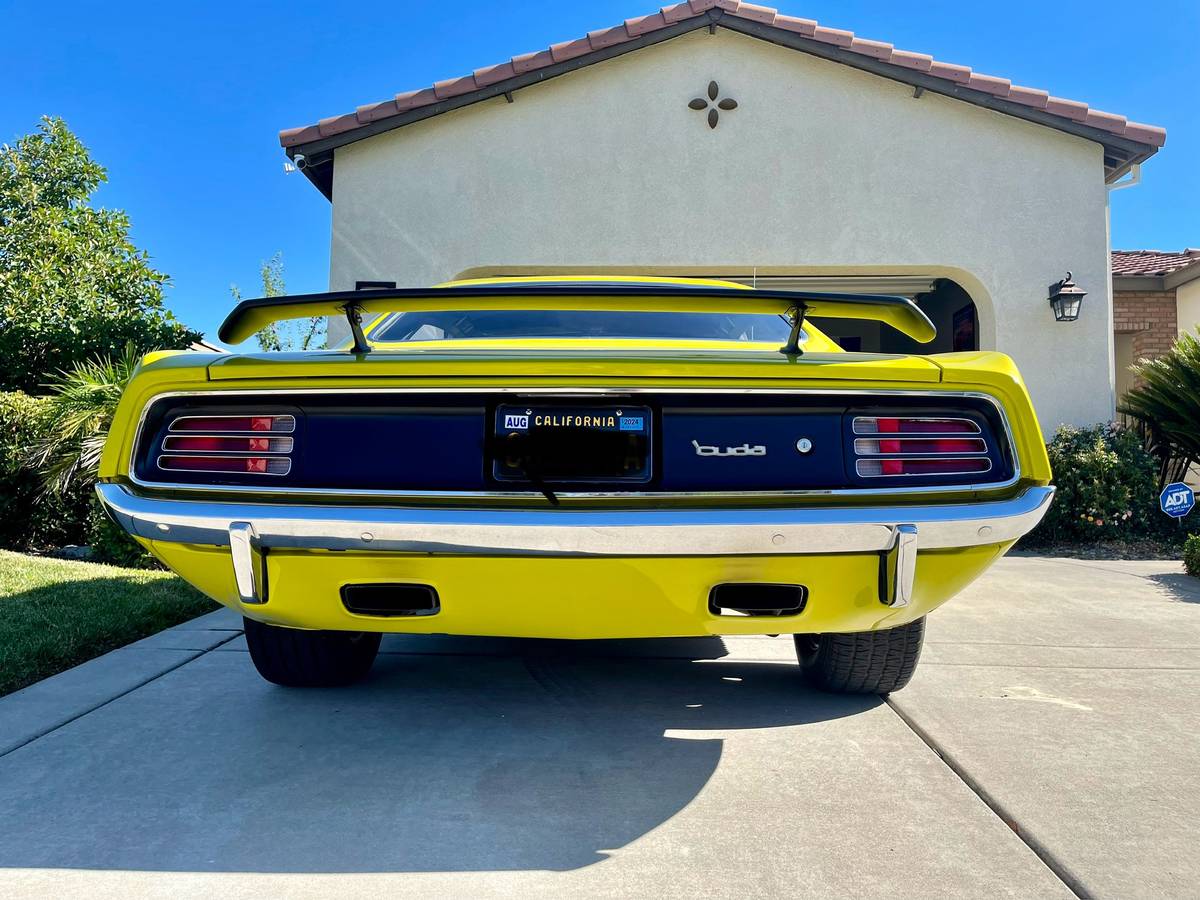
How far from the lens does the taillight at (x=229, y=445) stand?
76.4 inches

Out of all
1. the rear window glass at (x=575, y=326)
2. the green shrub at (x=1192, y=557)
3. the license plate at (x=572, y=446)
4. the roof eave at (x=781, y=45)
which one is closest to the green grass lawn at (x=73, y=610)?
the rear window glass at (x=575, y=326)

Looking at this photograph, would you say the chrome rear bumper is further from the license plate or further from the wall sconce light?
the wall sconce light

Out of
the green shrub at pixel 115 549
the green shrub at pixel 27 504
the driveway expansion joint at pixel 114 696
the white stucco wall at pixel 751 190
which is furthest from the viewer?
the white stucco wall at pixel 751 190

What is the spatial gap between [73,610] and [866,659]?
11.7ft

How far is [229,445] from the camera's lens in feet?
6.42

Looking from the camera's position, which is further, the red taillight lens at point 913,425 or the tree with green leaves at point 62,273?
the tree with green leaves at point 62,273

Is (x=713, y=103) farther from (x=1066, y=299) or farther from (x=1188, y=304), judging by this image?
(x=1188, y=304)

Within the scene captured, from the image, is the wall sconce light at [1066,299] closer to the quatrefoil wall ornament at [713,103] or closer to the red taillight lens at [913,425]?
the quatrefoil wall ornament at [713,103]

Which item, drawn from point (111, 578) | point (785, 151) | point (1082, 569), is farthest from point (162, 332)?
point (1082, 569)

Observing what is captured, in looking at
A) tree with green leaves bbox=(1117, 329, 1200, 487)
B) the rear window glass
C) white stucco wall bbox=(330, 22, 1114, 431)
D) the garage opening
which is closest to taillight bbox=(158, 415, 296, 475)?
the rear window glass

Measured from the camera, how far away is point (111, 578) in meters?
4.80

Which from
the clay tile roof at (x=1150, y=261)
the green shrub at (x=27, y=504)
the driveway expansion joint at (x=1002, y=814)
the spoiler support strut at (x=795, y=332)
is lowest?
the driveway expansion joint at (x=1002, y=814)

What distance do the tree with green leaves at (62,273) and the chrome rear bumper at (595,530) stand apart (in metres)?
8.74

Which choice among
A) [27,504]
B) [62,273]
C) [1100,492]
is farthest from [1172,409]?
[62,273]
